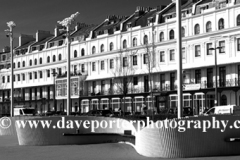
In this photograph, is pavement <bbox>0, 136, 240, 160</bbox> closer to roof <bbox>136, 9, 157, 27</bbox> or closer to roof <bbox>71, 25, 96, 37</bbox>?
roof <bbox>136, 9, 157, 27</bbox>

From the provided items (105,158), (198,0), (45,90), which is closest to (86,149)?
(105,158)

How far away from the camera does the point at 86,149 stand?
1866 cm

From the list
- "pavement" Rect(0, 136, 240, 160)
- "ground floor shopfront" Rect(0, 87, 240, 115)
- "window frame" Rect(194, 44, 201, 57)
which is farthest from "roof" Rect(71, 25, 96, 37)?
"pavement" Rect(0, 136, 240, 160)

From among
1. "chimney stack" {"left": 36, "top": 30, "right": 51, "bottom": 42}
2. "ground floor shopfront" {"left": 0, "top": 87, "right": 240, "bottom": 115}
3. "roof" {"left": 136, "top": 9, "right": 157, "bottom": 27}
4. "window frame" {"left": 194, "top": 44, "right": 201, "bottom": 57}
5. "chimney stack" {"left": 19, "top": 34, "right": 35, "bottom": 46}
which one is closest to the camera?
"ground floor shopfront" {"left": 0, "top": 87, "right": 240, "bottom": 115}

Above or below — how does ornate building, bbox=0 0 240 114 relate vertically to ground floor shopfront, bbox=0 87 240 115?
above

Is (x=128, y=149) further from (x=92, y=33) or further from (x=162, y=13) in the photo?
(x=92, y=33)

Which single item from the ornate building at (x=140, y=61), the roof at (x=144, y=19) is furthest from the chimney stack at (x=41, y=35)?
the roof at (x=144, y=19)

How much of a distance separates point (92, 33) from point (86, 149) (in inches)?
2194

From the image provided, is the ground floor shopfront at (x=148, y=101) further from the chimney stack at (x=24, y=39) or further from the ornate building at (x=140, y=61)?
the chimney stack at (x=24, y=39)

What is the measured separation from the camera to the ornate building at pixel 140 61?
5338 centimetres

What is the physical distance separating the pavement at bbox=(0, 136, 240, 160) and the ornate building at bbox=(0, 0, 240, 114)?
2678 centimetres

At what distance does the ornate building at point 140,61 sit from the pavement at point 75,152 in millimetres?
26782

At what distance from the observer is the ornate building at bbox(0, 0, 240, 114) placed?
175 feet

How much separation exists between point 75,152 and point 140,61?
46.9 metres
